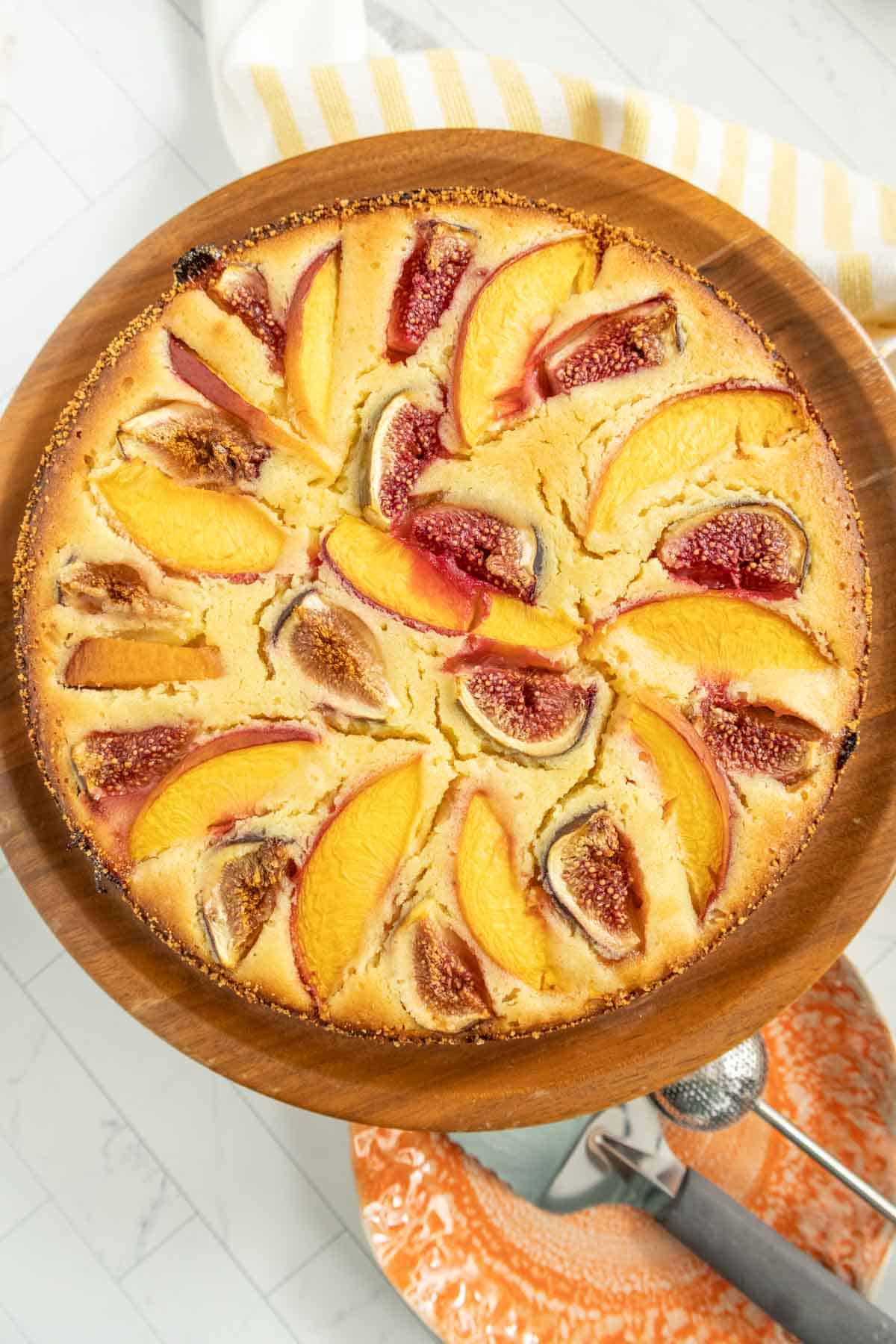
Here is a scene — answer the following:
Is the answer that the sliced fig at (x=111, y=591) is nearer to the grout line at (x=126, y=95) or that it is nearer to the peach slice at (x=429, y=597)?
the peach slice at (x=429, y=597)

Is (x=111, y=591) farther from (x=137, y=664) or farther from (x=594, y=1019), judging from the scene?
(x=594, y=1019)

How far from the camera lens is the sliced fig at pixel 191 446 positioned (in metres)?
2.38

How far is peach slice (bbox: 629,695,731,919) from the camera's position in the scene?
2270mm

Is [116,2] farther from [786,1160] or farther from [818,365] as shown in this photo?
[786,1160]

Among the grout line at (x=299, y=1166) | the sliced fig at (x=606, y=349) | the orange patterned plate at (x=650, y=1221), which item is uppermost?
the sliced fig at (x=606, y=349)

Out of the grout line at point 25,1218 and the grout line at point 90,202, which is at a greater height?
the grout line at point 90,202

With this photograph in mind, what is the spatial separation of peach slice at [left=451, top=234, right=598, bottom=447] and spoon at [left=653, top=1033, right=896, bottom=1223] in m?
1.62

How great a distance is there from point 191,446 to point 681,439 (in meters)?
0.97

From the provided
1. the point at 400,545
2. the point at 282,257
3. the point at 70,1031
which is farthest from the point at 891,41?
the point at 70,1031

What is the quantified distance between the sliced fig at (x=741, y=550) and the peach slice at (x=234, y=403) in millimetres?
749

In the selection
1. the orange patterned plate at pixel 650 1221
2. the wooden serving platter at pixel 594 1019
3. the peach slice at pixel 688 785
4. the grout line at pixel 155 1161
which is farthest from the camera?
the grout line at pixel 155 1161

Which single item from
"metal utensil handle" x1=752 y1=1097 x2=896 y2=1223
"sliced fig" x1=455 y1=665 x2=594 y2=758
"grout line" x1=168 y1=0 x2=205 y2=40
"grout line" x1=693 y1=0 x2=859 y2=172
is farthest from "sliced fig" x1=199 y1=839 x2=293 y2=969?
"grout line" x1=693 y1=0 x2=859 y2=172

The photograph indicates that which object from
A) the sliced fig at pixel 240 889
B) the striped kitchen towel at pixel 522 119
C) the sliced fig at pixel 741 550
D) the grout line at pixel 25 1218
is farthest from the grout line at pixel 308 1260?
the striped kitchen towel at pixel 522 119

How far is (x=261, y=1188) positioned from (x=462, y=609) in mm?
1771
